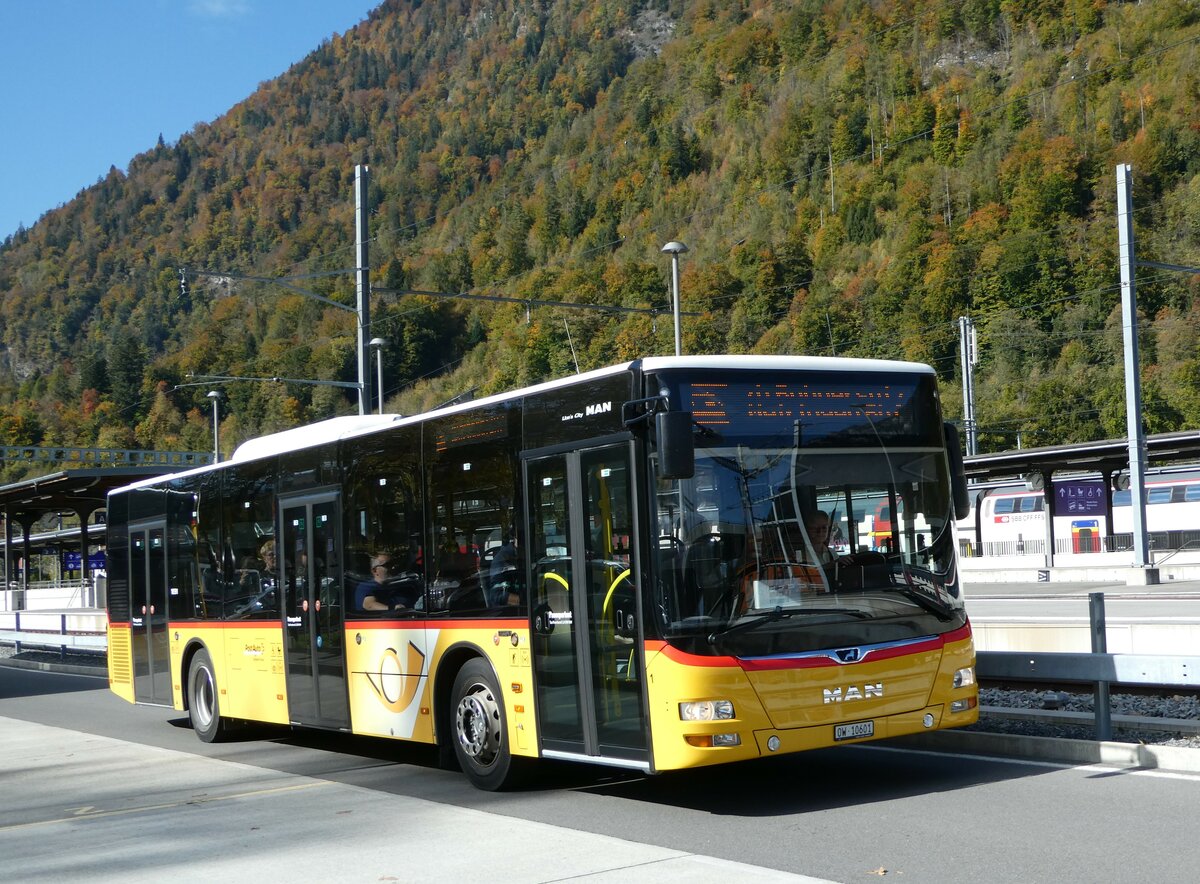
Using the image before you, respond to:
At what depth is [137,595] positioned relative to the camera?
56.7 feet

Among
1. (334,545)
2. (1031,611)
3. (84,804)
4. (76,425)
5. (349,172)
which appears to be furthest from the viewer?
(349,172)

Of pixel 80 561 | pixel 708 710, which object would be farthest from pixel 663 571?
pixel 80 561

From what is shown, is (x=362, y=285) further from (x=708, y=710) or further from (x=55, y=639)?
(x=708, y=710)

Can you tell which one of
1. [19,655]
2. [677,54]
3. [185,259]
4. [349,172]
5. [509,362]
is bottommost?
[19,655]

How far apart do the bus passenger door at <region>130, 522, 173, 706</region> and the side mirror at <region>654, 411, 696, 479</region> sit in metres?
9.42

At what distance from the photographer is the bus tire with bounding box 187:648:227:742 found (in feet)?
49.8

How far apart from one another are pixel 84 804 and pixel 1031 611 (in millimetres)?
19881

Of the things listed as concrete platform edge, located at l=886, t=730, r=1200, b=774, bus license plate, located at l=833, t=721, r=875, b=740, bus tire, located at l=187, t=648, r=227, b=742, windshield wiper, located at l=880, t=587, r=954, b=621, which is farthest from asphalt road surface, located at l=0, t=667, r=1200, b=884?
bus tire, located at l=187, t=648, r=227, b=742

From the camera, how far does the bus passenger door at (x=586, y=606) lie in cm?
930

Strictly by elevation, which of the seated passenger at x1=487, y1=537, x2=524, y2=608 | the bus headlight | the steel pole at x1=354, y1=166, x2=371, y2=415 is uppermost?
the steel pole at x1=354, y1=166, x2=371, y2=415

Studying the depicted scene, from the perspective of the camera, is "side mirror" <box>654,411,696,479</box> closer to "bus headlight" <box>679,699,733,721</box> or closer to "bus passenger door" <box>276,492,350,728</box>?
"bus headlight" <box>679,699,733,721</box>

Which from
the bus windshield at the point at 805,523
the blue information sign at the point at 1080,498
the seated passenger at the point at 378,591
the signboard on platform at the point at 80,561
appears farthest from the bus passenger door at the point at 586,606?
the signboard on platform at the point at 80,561

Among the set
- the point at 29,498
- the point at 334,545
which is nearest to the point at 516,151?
the point at 29,498

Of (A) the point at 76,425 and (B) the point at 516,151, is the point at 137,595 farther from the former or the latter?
(B) the point at 516,151
